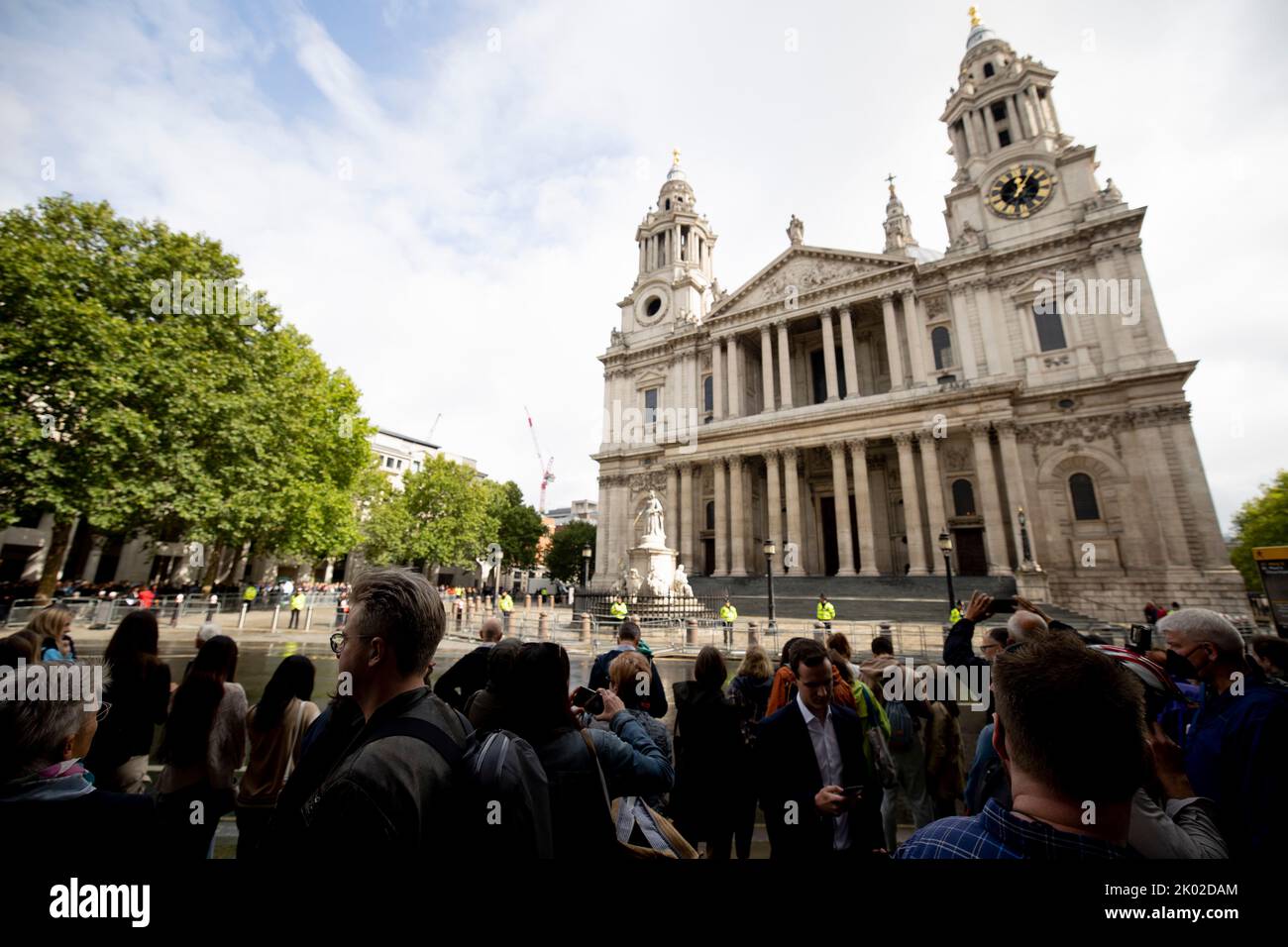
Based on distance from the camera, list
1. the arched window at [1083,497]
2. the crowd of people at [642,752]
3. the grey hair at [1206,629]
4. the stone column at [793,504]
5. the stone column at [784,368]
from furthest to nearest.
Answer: the stone column at [784,368] → the stone column at [793,504] → the arched window at [1083,497] → the grey hair at [1206,629] → the crowd of people at [642,752]

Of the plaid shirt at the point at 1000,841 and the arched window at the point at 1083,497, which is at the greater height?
the arched window at the point at 1083,497

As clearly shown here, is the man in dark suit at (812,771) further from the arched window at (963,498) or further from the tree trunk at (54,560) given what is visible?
the arched window at (963,498)

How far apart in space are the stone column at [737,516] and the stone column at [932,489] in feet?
30.7

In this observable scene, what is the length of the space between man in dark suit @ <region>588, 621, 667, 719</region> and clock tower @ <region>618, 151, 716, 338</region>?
36127 millimetres

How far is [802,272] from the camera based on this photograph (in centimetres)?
3319

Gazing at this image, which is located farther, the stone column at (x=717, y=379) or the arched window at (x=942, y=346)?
the stone column at (x=717, y=379)

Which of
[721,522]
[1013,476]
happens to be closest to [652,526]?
[721,522]

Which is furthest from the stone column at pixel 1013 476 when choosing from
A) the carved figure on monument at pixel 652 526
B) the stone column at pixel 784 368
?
the carved figure on monument at pixel 652 526

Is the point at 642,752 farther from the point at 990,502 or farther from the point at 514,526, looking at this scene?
the point at 514,526

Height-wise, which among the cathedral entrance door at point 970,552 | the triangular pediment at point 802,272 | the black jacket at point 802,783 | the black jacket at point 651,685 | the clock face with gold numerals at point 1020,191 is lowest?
the black jacket at point 802,783

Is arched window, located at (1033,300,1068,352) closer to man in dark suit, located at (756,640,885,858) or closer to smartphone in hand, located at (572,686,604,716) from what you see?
man in dark suit, located at (756,640,885,858)

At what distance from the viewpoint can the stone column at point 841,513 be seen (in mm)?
25955
